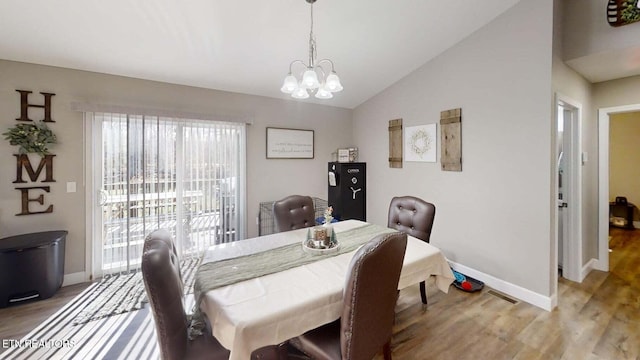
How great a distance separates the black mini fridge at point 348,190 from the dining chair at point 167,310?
10.2ft

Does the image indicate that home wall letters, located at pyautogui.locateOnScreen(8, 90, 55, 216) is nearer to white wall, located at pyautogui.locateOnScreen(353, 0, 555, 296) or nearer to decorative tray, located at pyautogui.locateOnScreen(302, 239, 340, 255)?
decorative tray, located at pyautogui.locateOnScreen(302, 239, 340, 255)

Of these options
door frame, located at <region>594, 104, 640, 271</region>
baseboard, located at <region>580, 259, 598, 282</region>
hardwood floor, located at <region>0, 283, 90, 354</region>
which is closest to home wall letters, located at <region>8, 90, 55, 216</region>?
hardwood floor, located at <region>0, 283, 90, 354</region>

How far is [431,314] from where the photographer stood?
239 cm

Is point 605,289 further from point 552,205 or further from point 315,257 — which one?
point 315,257

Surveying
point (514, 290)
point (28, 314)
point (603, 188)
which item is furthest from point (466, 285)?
point (28, 314)

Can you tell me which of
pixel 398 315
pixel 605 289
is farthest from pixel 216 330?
pixel 605 289

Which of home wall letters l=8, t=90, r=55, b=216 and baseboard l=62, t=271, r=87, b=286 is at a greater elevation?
home wall letters l=8, t=90, r=55, b=216

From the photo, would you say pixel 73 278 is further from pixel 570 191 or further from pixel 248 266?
pixel 570 191

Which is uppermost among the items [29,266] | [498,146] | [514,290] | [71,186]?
[498,146]

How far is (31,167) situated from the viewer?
8.81 feet

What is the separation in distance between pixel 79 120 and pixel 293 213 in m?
2.55

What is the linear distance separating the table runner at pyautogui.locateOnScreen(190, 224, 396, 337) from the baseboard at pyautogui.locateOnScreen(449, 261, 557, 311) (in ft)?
5.83

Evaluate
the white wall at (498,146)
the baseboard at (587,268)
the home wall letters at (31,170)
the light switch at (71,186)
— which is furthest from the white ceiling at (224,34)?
the baseboard at (587,268)

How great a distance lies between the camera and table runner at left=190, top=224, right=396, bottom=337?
1.42m
